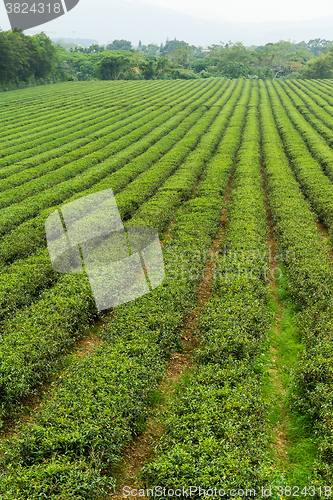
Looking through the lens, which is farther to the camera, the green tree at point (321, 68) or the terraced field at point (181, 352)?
the green tree at point (321, 68)

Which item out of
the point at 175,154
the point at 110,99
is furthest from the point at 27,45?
the point at 175,154

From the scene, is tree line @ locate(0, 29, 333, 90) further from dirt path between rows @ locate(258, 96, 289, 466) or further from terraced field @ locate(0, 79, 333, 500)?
dirt path between rows @ locate(258, 96, 289, 466)

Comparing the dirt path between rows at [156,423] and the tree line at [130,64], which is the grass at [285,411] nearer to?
the dirt path between rows at [156,423]

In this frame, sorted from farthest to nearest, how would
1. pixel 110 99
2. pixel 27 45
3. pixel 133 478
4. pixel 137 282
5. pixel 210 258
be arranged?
pixel 27 45 → pixel 110 99 → pixel 210 258 → pixel 137 282 → pixel 133 478

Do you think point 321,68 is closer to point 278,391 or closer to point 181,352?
point 181,352

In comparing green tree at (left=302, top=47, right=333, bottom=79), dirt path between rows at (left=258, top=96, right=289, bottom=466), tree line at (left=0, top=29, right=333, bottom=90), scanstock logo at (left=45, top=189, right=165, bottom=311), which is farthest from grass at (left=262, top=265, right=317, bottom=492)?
green tree at (left=302, top=47, right=333, bottom=79)

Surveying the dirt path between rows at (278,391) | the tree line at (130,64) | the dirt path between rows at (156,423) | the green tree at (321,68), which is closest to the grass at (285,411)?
the dirt path between rows at (278,391)

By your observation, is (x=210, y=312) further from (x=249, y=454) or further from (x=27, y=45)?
(x=27, y=45)
